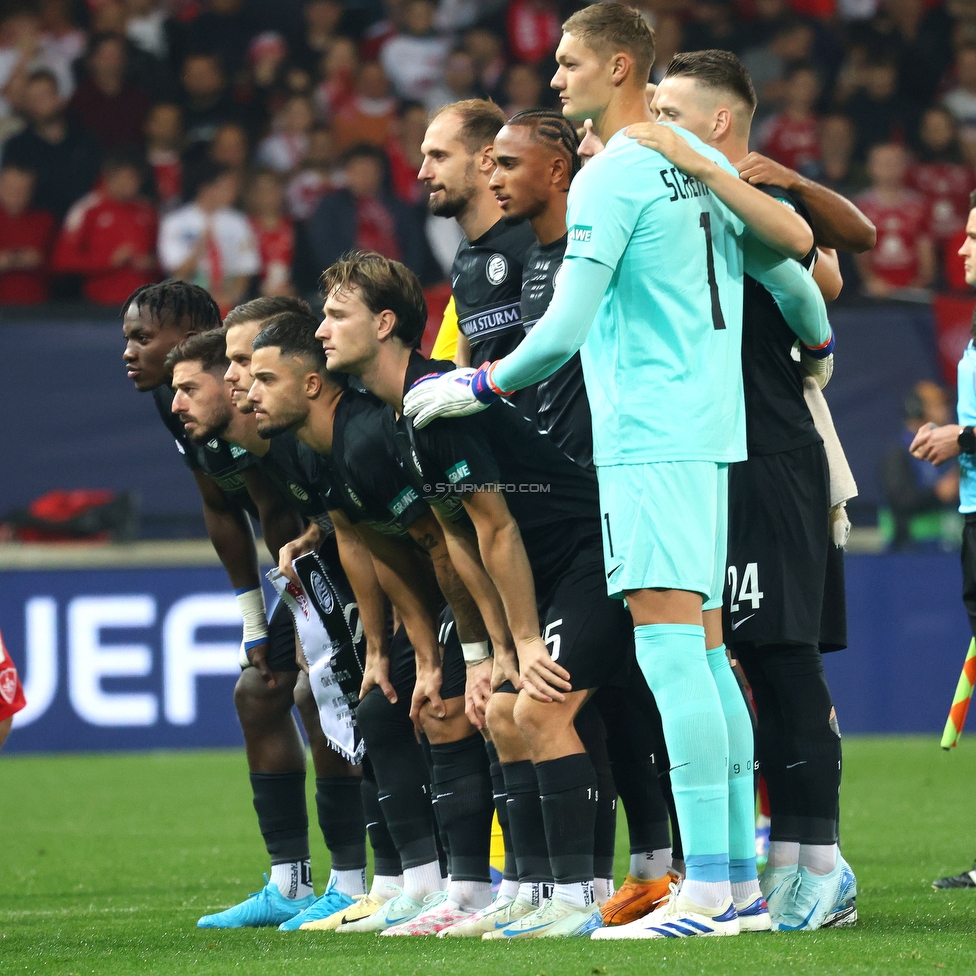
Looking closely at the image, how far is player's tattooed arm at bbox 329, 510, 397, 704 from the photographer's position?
464 cm

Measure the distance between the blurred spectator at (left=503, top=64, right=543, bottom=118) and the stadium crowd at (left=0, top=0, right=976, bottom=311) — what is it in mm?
13

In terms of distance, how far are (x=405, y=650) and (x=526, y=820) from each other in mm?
728

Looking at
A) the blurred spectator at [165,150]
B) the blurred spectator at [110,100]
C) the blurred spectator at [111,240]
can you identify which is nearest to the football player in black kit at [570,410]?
the blurred spectator at [111,240]

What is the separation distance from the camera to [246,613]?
17.5 ft

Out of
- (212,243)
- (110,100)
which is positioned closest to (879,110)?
(212,243)

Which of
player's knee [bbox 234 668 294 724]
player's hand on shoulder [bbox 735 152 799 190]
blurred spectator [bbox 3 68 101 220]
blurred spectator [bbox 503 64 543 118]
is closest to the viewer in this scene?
player's hand on shoulder [bbox 735 152 799 190]

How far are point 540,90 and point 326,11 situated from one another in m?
2.36

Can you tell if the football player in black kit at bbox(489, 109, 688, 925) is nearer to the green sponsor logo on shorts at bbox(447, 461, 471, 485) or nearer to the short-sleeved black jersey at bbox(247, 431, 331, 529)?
the green sponsor logo on shorts at bbox(447, 461, 471, 485)

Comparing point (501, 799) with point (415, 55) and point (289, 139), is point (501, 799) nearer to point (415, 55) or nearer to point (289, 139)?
point (289, 139)

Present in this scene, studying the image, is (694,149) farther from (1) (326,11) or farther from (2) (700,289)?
(1) (326,11)

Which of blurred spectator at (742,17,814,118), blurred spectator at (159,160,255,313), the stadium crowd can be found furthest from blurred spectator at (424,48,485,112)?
blurred spectator at (742,17,814,118)

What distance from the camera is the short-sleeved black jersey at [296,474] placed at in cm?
475

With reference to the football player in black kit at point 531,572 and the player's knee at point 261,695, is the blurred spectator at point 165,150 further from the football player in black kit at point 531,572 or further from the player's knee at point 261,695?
the football player in black kit at point 531,572

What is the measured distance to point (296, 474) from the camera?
4855mm
